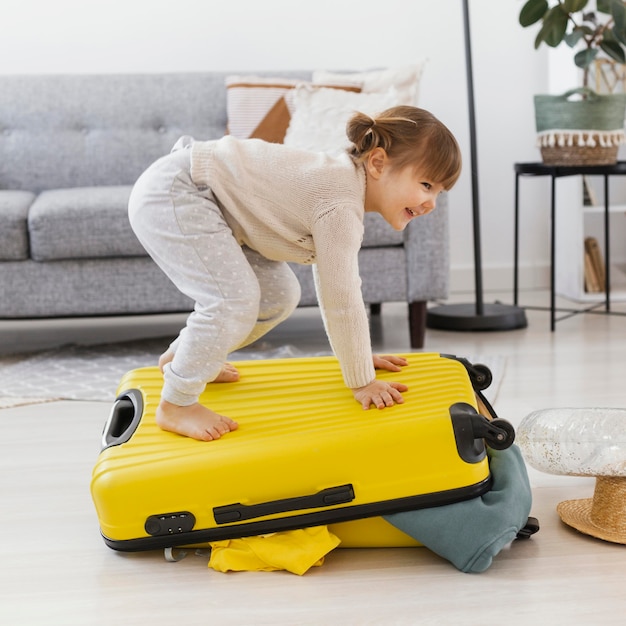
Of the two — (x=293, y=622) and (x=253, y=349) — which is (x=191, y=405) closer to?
(x=293, y=622)

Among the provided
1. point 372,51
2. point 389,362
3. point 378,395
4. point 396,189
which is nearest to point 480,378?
point 389,362

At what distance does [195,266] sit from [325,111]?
60.5 inches

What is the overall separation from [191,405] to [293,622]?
1.50 feet

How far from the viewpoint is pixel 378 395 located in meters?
1.47

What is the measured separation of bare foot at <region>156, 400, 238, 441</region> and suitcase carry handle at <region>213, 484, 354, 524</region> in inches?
5.3

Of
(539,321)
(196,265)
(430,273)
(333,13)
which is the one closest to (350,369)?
(196,265)

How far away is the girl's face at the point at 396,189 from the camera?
60.6 inches

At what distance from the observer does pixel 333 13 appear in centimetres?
381

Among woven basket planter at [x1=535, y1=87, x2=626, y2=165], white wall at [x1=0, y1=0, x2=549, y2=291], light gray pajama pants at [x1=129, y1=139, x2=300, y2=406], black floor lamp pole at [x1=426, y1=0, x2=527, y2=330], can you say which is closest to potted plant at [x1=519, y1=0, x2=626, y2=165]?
woven basket planter at [x1=535, y1=87, x2=626, y2=165]

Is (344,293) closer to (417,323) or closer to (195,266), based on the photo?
(195,266)

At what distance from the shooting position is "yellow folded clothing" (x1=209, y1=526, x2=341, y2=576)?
1287mm

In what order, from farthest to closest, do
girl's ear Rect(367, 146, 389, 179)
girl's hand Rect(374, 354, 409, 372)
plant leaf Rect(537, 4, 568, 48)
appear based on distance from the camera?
plant leaf Rect(537, 4, 568, 48), girl's hand Rect(374, 354, 409, 372), girl's ear Rect(367, 146, 389, 179)

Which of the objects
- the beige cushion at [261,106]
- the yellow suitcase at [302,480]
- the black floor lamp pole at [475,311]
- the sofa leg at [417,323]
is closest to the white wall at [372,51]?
the beige cushion at [261,106]

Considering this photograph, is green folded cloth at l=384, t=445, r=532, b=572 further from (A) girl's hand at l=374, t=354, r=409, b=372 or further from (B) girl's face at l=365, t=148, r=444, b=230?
(B) girl's face at l=365, t=148, r=444, b=230
